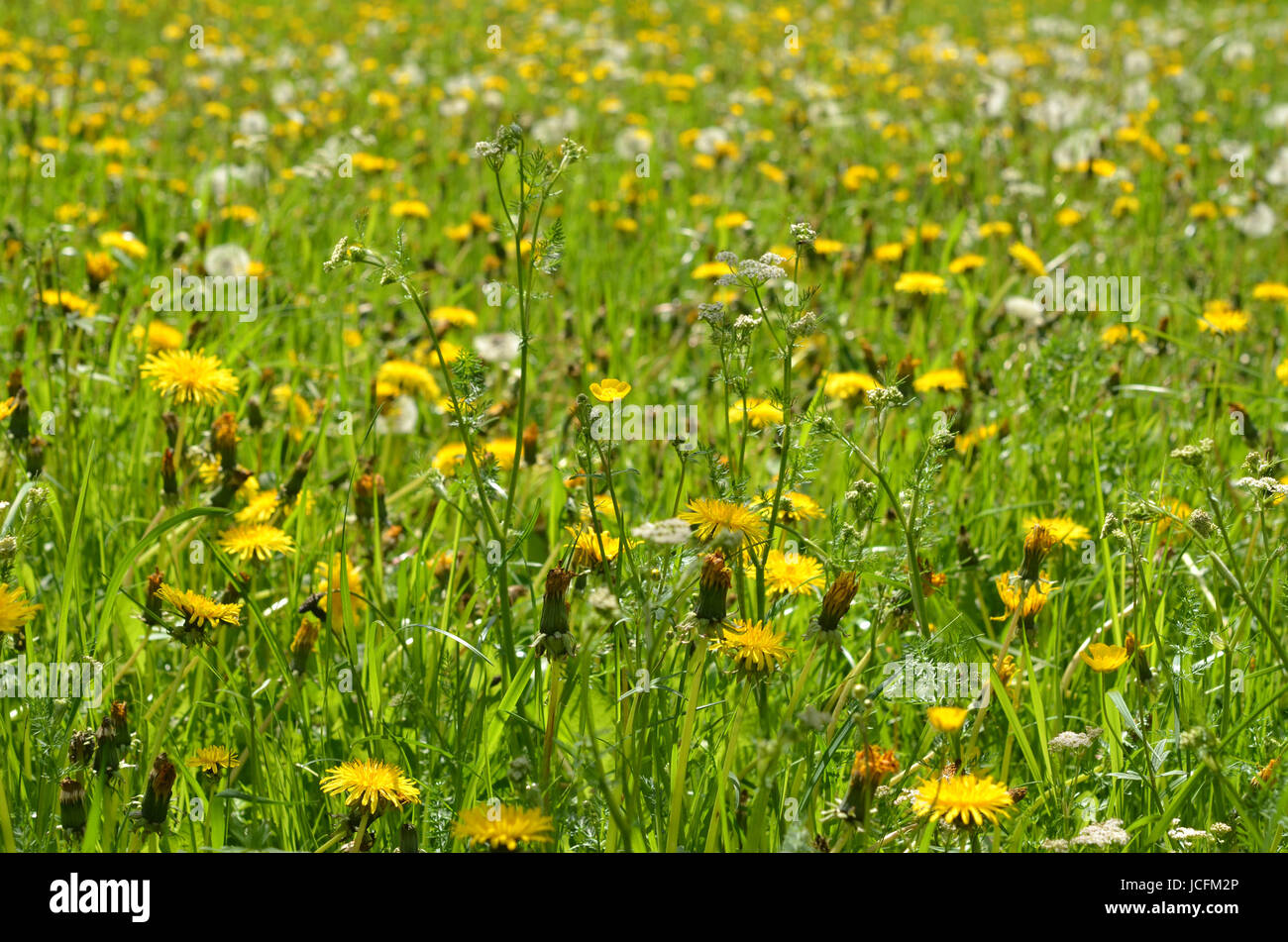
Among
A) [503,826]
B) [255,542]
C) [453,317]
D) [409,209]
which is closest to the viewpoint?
[503,826]

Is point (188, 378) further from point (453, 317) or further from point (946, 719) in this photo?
point (946, 719)

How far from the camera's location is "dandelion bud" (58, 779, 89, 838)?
4.55 feet

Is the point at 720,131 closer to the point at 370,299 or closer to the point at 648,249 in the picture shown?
the point at 648,249

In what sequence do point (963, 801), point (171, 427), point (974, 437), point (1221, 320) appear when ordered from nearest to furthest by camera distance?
point (963, 801)
point (171, 427)
point (974, 437)
point (1221, 320)

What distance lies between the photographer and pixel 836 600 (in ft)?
4.75

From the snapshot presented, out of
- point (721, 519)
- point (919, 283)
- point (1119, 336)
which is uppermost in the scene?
point (919, 283)

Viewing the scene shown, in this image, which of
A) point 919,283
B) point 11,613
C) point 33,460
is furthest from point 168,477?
point 919,283

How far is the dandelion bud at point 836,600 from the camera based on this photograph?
1.44 m

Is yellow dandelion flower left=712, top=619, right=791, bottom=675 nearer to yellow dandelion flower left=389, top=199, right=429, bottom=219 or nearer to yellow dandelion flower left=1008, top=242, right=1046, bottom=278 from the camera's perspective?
yellow dandelion flower left=1008, top=242, right=1046, bottom=278

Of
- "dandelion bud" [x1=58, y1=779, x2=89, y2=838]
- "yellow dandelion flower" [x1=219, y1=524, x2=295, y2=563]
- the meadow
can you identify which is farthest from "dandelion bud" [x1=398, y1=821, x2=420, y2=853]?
"yellow dandelion flower" [x1=219, y1=524, x2=295, y2=563]

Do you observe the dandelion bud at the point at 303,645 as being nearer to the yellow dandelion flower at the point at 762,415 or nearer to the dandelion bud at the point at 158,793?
the dandelion bud at the point at 158,793

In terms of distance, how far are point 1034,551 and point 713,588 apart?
0.52 m

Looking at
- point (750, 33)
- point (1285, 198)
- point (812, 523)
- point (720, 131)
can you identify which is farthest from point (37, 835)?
point (750, 33)
